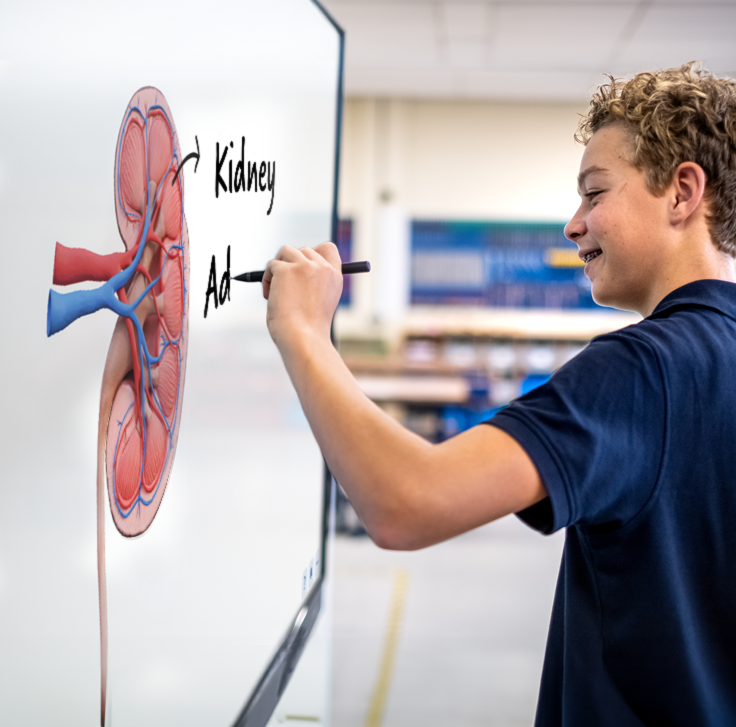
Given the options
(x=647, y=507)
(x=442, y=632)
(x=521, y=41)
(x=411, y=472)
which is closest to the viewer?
(x=411, y=472)

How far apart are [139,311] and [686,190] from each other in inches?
22.6

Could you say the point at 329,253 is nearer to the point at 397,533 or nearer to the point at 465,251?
the point at 397,533

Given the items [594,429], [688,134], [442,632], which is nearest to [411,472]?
[594,429]

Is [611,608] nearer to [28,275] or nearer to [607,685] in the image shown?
[607,685]

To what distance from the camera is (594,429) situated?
598 mm

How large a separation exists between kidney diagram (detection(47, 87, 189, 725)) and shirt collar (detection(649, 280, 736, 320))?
1.63 feet

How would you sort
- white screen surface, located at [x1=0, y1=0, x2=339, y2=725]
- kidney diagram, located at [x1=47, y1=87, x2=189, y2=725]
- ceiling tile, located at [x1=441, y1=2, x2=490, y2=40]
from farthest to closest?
1. ceiling tile, located at [x1=441, y1=2, x2=490, y2=40]
2. kidney diagram, located at [x1=47, y1=87, x2=189, y2=725]
3. white screen surface, located at [x1=0, y1=0, x2=339, y2=725]

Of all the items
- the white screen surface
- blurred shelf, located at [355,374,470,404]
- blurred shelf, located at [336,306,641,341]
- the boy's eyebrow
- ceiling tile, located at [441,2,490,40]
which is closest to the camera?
the white screen surface

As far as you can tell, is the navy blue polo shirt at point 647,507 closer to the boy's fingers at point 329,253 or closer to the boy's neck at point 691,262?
the boy's neck at point 691,262

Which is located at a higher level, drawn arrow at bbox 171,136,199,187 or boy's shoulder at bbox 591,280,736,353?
drawn arrow at bbox 171,136,199,187

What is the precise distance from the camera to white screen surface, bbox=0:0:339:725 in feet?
1.60

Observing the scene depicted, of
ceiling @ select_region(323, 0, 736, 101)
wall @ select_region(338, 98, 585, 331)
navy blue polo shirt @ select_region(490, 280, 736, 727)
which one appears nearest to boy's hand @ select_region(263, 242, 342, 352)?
navy blue polo shirt @ select_region(490, 280, 736, 727)

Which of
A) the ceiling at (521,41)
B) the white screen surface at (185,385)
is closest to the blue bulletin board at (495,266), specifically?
the ceiling at (521,41)

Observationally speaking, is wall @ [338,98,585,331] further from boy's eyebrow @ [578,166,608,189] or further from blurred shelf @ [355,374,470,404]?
boy's eyebrow @ [578,166,608,189]
